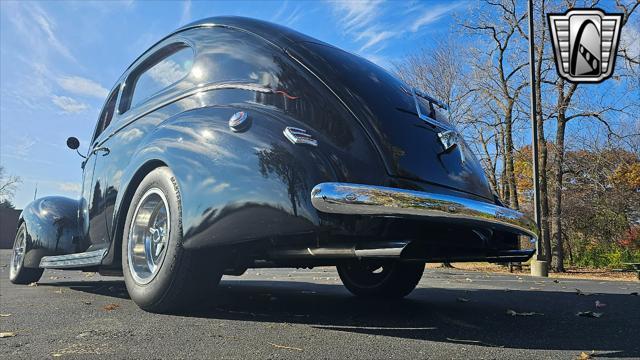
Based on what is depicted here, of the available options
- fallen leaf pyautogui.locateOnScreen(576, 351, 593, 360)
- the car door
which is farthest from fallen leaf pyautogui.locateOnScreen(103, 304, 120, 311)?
fallen leaf pyautogui.locateOnScreen(576, 351, 593, 360)

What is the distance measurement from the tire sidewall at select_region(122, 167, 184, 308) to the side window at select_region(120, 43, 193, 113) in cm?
82

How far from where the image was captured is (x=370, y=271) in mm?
4312

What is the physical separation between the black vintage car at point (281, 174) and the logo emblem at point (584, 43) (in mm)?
10439

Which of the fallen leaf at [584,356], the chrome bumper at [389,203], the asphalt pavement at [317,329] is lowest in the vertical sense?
the asphalt pavement at [317,329]

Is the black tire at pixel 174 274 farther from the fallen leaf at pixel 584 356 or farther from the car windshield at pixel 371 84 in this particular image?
the fallen leaf at pixel 584 356

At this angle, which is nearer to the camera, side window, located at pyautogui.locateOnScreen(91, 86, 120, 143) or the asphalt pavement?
the asphalt pavement

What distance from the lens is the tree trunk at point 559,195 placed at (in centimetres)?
1609

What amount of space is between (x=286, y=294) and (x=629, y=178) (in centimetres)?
2036

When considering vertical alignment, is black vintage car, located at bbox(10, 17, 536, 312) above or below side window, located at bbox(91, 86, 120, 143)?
below

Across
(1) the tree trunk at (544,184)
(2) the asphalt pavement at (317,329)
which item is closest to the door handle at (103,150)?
(2) the asphalt pavement at (317,329)

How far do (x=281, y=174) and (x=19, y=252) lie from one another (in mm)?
4560

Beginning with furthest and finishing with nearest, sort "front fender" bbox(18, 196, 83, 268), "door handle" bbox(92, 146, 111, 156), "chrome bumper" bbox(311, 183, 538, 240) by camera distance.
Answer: "front fender" bbox(18, 196, 83, 268) < "door handle" bbox(92, 146, 111, 156) < "chrome bumper" bbox(311, 183, 538, 240)

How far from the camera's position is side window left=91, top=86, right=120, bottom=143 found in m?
4.49

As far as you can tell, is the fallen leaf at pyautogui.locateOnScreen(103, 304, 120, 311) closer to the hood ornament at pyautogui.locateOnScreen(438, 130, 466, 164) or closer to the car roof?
the car roof
